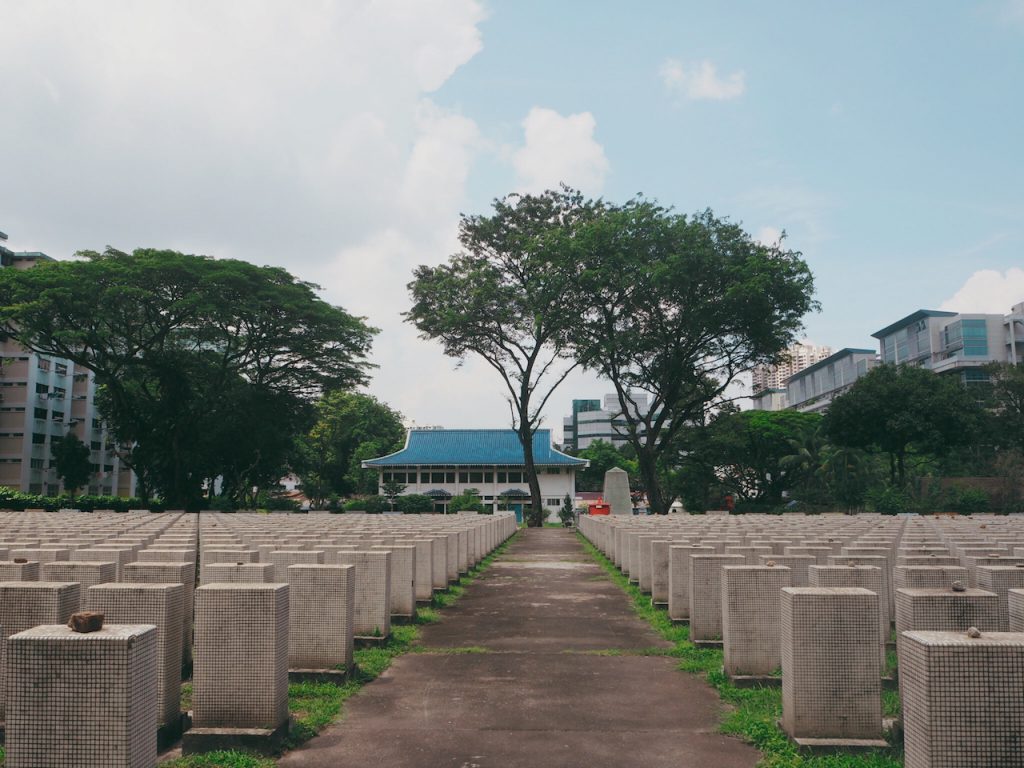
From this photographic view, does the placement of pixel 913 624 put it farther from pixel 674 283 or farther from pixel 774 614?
pixel 674 283

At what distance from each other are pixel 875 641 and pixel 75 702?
195 inches

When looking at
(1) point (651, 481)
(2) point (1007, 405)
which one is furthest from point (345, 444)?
(2) point (1007, 405)

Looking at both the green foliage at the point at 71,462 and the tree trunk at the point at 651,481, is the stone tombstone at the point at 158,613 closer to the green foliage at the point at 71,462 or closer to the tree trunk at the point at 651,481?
the tree trunk at the point at 651,481

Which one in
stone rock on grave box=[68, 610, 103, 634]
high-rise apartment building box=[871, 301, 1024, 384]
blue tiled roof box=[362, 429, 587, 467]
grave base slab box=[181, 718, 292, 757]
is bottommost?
grave base slab box=[181, 718, 292, 757]

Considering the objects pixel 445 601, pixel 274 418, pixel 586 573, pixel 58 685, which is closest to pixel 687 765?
pixel 58 685

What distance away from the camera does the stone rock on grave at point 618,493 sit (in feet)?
131

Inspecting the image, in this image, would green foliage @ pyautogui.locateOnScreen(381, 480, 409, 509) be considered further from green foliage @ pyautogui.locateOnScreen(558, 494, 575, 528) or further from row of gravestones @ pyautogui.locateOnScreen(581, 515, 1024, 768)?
row of gravestones @ pyautogui.locateOnScreen(581, 515, 1024, 768)

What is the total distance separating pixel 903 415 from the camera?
48562 mm

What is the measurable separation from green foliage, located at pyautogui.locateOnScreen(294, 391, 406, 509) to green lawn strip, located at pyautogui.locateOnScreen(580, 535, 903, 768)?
5551cm

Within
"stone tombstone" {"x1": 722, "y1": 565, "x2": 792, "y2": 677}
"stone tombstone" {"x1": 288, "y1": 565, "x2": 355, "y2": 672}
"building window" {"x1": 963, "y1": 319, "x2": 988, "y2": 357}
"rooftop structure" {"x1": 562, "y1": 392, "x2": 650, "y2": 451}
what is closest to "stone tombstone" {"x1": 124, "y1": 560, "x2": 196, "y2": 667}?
"stone tombstone" {"x1": 288, "y1": 565, "x2": 355, "y2": 672}

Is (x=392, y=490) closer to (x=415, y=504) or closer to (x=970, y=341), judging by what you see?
(x=415, y=504)

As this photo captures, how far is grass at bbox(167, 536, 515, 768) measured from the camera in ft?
16.9

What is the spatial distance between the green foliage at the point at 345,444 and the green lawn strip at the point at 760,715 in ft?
182

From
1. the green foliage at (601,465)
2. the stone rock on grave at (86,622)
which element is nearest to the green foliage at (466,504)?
the green foliage at (601,465)
